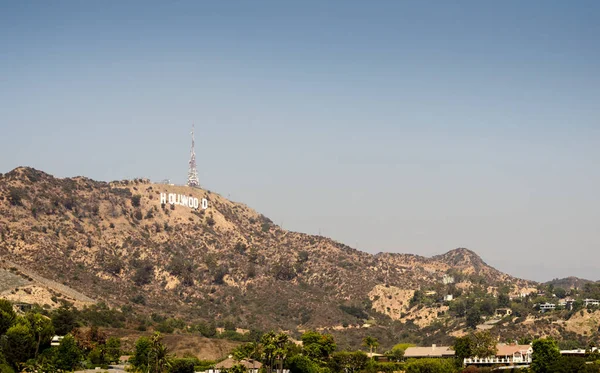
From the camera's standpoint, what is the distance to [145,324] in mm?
193375

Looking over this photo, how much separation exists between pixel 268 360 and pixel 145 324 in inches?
2834

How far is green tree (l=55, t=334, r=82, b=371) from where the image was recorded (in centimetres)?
12294

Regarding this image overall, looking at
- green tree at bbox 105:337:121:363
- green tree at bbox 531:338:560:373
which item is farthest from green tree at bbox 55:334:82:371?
green tree at bbox 531:338:560:373

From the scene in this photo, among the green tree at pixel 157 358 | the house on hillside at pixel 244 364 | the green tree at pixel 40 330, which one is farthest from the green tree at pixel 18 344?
the house on hillside at pixel 244 364

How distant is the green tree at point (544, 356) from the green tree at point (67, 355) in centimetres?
6818

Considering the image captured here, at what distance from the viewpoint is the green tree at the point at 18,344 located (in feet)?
397

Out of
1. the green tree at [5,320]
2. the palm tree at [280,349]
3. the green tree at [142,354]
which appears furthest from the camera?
the green tree at [142,354]

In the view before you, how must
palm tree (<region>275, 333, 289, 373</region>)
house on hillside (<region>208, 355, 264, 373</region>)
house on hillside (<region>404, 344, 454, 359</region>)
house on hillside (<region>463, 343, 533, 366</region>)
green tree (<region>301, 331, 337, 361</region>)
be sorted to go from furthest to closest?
house on hillside (<region>404, 344, 454, 359</region>) < house on hillside (<region>463, 343, 533, 366</region>) < green tree (<region>301, 331, 337, 361</region>) < house on hillside (<region>208, 355, 264, 373</region>) < palm tree (<region>275, 333, 289, 373</region>)

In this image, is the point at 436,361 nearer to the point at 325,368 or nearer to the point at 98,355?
the point at 325,368

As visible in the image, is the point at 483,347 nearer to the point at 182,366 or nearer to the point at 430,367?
the point at 430,367

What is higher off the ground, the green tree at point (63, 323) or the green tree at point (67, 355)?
the green tree at point (63, 323)

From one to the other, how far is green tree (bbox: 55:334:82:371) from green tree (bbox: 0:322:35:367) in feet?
13.6

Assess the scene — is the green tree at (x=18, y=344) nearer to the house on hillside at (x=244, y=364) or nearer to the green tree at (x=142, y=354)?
the green tree at (x=142, y=354)

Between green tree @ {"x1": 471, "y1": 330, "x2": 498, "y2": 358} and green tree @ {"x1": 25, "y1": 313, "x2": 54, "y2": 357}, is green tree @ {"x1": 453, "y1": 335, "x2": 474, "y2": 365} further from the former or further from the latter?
green tree @ {"x1": 25, "y1": 313, "x2": 54, "y2": 357}
